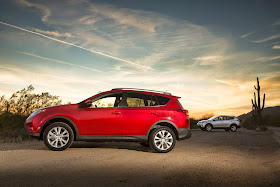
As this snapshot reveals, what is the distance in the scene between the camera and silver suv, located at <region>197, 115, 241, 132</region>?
29.2m

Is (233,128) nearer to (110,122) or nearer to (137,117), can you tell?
(137,117)

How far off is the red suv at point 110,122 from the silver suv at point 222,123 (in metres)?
21.8

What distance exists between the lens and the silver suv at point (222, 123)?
2922cm

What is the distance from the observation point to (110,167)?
624cm

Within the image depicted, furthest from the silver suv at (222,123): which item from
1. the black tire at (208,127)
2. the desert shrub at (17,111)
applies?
the desert shrub at (17,111)

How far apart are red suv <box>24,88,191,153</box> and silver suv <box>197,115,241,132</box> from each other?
21817 millimetres

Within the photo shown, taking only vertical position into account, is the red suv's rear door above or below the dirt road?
above

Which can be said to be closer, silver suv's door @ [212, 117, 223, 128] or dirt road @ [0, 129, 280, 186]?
dirt road @ [0, 129, 280, 186]

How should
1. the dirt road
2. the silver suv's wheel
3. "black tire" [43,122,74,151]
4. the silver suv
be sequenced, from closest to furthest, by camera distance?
1. the dirt road
2. "black tire" [43,122,74,151]
3. the silver suv's wheel
4. the silver suv

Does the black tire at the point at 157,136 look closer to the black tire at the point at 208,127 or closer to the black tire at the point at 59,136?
the black tire at the point at 59,136

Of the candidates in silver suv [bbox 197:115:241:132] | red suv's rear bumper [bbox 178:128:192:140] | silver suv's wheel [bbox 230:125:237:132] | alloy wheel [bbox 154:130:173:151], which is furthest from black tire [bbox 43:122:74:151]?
silver suv's wheel [bbox 230:125:237:132]

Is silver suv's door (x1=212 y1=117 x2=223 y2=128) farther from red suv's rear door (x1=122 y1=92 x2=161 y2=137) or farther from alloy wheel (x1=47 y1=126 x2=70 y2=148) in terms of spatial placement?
alloy wheel (x1=47 y1=126 x2=70 y2=148)

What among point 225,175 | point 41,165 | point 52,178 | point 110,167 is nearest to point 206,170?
point 225,175

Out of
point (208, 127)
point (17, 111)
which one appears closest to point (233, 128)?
point (208, 127)
